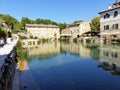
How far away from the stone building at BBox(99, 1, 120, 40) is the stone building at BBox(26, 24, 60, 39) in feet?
123

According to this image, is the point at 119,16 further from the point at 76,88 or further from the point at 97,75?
the point at 76,88

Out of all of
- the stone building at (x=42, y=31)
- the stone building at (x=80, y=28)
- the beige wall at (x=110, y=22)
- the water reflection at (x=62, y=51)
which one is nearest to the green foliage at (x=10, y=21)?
the stone building at (x=42, y=31)

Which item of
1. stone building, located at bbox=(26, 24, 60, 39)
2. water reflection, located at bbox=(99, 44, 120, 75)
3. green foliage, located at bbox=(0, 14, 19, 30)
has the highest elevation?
green foliage, located at bbox=(0, 14, 19, 30)

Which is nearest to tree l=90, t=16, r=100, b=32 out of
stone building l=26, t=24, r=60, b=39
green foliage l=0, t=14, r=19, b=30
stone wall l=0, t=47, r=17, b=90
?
stone building l=26, t=24, r=60, b=39

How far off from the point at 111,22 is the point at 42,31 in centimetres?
4146

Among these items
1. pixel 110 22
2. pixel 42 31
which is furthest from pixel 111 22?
pixel 42 31

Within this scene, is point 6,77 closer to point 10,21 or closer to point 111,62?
point 111,62

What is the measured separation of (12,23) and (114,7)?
52950 mm

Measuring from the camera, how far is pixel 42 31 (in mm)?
82500

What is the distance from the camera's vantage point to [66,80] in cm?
1240

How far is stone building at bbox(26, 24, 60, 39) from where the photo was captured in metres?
80.4

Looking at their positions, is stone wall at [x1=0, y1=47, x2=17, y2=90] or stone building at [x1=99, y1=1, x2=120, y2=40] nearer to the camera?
stone wall at [x1=0, y1=47, x2=17, y2=90]

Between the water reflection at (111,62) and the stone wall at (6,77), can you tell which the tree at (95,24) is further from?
the stone wall at (6,77)

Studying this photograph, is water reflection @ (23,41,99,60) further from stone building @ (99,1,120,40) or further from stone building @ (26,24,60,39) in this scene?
stone building @ (26,24,60,39)
